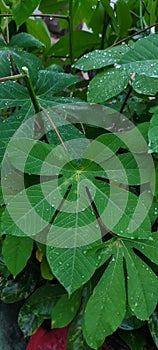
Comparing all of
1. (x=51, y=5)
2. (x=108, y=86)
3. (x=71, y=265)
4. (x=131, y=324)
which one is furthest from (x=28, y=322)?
(x=51, y=5)

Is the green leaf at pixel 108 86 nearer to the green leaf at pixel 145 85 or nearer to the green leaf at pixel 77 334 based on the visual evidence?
the green leaf at pixel 145 85

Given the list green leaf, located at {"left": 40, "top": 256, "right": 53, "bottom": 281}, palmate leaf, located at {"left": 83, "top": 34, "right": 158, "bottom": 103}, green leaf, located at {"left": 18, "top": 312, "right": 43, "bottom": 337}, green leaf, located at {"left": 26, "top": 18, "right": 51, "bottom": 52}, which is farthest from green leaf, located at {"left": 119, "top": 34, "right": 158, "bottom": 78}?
green leaf, located at {"left": 26, "top": 18, "right": 51, "bottom": 52}

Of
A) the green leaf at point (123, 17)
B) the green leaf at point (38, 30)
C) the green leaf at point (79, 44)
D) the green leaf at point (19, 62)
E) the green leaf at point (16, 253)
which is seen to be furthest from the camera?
the green leaf at point (38, 30)

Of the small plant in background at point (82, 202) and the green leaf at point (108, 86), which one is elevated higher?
the green leaf at point (108, 86)

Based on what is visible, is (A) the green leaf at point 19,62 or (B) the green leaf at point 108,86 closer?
(B) the green leaf at point 108,86

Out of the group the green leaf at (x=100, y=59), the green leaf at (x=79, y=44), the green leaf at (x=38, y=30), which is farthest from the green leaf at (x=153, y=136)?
the green leaf at (x=38, y=30)

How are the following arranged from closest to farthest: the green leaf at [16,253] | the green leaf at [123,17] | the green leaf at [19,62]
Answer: the green leaf at [16,253], the green leaf at [19,62], the green leaf at [123,17]

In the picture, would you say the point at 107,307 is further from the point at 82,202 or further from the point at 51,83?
the point at 51,83

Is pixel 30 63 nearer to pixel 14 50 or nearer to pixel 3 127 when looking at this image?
pixel 14 50
